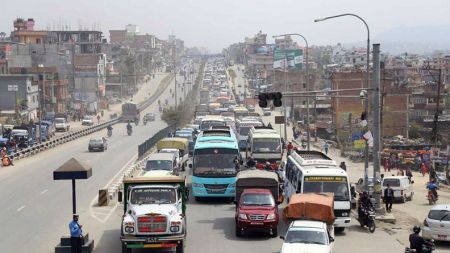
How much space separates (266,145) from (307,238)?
25.5 m

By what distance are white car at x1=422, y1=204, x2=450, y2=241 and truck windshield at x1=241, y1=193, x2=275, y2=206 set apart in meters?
5.11

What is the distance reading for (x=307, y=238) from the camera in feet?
67.8

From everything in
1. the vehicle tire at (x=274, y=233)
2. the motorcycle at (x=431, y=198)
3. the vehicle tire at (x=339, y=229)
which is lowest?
the motorcycle at (x=431, y=198)

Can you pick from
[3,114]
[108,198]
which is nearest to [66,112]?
[3,114]

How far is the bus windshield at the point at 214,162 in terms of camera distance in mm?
33031

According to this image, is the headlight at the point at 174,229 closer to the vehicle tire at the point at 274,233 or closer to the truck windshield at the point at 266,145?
the vehicle tire at the point at 274,233

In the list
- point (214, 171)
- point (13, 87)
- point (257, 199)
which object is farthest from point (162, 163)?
point (13, 87)

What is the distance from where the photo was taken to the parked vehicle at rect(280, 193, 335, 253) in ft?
66.5

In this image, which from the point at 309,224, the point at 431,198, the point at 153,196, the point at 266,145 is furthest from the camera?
the point at 266,145

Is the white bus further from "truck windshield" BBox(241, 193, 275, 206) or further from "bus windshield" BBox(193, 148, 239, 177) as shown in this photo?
"bus windshield" BBox(193, 148, 239, 177)

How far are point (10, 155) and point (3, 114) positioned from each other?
137ft

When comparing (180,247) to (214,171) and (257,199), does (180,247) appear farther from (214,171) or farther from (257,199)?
(214,171)

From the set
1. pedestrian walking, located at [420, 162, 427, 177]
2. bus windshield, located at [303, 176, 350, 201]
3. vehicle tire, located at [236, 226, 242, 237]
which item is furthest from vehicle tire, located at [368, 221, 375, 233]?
pedestrian walking, located at [420, 162, 427, 177]

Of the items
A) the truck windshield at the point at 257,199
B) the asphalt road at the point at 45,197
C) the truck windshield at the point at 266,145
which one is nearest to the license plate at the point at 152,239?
the asphalt road at the point at 45,197
